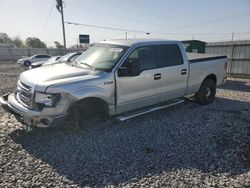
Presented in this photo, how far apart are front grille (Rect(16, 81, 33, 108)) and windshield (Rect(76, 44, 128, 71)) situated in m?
1.39

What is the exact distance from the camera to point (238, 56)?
13312mm

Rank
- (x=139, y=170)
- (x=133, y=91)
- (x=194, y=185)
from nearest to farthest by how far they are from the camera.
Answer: (x=194, y=185) < (x=139, y=170) < (x=133, y=91)

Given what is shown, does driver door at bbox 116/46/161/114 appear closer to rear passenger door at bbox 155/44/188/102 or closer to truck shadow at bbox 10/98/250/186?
rear passenger door at bbox 155/44/188/102

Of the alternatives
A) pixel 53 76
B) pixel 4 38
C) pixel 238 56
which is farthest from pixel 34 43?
pixel 53 76

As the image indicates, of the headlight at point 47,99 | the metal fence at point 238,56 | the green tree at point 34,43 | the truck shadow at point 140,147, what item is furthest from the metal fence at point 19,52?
the headlight at point 47,99

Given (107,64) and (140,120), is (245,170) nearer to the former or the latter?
(140,120)

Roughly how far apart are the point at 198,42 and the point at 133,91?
A: 29.2 feet

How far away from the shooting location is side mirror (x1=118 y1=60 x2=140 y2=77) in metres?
4.74

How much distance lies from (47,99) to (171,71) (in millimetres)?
3128

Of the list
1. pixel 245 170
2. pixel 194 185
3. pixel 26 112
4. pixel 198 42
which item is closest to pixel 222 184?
pixel 194 185

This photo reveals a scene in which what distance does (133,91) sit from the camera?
506 cm

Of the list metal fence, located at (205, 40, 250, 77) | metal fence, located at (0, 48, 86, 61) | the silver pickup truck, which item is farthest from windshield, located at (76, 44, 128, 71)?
metal fence, located at (0, 48, 86, 61)

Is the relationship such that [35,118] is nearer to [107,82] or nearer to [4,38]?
[107,82]

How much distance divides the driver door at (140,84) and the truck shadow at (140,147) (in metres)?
0.49
